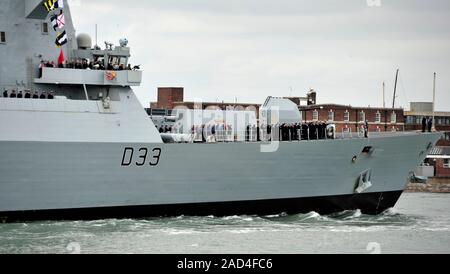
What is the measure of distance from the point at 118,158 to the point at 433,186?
29.9 m

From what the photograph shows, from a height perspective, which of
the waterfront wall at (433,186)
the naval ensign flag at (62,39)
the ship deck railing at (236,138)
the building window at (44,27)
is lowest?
the waterfront wall at (433,186)

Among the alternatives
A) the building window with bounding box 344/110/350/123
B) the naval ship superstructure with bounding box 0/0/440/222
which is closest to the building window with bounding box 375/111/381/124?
the building window with bounding box 344/110/350/123

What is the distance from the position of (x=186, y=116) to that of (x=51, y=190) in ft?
21.6

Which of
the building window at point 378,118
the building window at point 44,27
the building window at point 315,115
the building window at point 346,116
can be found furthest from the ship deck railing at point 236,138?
the building window at point 378,118

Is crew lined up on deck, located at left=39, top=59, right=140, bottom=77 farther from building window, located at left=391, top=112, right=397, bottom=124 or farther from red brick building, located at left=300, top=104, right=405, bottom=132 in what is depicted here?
building window, located at left=391, top=112, right=397, bottom=124

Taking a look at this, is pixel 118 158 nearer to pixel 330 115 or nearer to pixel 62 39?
pixel 62 39

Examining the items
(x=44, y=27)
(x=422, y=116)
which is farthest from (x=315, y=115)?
(x=44, y=27)

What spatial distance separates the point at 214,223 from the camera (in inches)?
1092

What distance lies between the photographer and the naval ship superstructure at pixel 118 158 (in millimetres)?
26078

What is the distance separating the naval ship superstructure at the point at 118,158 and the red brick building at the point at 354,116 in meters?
18.1

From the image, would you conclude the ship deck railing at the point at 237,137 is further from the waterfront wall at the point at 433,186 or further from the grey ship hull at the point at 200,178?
the waterfront wall at the point at 433,186
